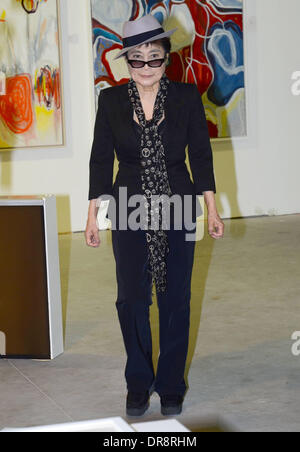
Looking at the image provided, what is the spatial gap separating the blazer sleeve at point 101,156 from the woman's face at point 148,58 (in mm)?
199

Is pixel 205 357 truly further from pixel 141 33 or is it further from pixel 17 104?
pixel 17 104

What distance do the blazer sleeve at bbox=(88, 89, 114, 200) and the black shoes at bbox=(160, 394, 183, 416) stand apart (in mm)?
951

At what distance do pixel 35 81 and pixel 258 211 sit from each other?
3.06 metres

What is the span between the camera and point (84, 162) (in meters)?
8.61

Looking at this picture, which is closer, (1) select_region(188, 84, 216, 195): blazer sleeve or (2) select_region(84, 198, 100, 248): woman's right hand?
(1) select_region(188, 84, 216, 195): blazer sleeve

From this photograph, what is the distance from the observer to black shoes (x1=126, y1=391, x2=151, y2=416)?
3.53 meters

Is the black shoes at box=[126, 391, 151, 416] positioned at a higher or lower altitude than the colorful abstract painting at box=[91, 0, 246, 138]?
lower

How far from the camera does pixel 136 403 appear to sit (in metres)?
3.53

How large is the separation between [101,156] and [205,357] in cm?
143

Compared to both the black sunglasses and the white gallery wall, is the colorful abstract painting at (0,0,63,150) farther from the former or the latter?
the black sunglasses

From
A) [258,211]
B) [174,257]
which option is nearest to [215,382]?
[174,257]

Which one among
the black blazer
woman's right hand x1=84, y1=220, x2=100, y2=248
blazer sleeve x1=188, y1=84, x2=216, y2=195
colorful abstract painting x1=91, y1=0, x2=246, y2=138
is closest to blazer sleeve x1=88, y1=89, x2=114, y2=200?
the black blazer

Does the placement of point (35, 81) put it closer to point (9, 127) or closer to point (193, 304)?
point (9, 127)

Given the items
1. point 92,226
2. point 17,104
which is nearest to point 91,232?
point 92,226
